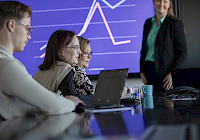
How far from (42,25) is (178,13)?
1.99m

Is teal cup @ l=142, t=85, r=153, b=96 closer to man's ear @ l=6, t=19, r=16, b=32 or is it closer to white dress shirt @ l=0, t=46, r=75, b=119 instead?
white dress shirt @ l=0, t=46, r=75, b=119

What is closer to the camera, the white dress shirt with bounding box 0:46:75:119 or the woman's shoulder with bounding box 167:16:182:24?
the white dress shirt with bounding box 0:46:75:119

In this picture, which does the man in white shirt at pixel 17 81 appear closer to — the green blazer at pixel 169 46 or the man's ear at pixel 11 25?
the man's ear at pixel 11 25

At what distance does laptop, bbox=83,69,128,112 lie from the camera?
1.50 meters

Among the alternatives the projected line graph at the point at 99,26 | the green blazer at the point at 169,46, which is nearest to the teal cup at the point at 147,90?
the green blazer at the point at 169,46

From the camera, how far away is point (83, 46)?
3.19 metres

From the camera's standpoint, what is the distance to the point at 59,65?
2.10 m

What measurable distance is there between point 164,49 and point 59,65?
1524 millimetres

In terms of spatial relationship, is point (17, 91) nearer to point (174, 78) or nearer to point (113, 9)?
point (174, 78)

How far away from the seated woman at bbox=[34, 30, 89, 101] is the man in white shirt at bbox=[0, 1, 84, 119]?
360 mm

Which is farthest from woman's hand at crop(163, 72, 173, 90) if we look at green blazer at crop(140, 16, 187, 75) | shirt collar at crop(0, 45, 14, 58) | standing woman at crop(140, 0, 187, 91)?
shirt collar at crop(0, 45, 14, 58)

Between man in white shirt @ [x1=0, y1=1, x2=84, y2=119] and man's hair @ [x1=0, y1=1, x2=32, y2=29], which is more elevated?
man's hair @ [x1=0, y1=1, x2=32, y2=29]

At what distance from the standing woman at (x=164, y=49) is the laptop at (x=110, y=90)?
5.28 feet

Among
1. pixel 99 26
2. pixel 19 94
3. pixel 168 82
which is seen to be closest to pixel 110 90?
pixel 19 94
